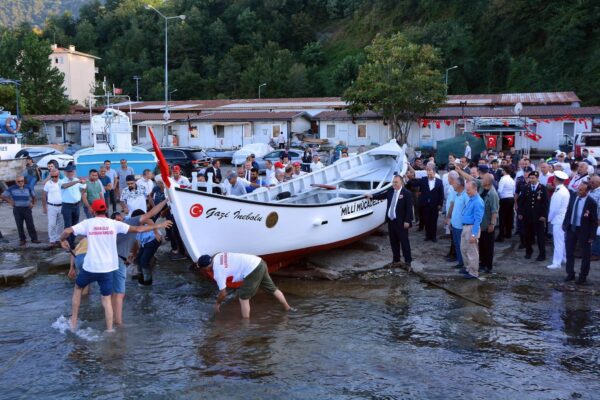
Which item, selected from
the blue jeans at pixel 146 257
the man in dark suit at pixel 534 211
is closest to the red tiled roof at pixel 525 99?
the man in dark suit at pixel 534 211

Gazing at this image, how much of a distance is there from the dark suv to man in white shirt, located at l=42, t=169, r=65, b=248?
1142 cm

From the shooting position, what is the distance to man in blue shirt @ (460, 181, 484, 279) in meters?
9.98

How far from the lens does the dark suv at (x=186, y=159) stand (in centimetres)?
2439

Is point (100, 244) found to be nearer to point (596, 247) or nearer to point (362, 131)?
point (596, 247)

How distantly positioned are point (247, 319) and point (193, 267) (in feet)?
10.9

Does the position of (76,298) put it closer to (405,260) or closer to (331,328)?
(331,328)

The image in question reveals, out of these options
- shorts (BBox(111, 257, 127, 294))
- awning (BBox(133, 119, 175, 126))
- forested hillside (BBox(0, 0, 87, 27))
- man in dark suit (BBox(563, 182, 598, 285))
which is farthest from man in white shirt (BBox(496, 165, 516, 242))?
forested hillside (BBox(0, 0, 87, 27))

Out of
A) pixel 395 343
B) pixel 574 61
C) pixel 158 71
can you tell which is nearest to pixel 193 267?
pixel 395 343

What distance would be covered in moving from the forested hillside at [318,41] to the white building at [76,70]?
779 cm

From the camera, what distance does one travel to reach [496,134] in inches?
1302

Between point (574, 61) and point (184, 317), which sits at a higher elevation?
point (574, 61)

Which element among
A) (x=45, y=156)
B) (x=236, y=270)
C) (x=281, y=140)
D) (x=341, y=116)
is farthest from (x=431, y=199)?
(x=341, y=116)

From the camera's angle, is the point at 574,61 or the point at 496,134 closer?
the point at 496,134

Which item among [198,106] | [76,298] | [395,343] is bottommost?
[395,343]
